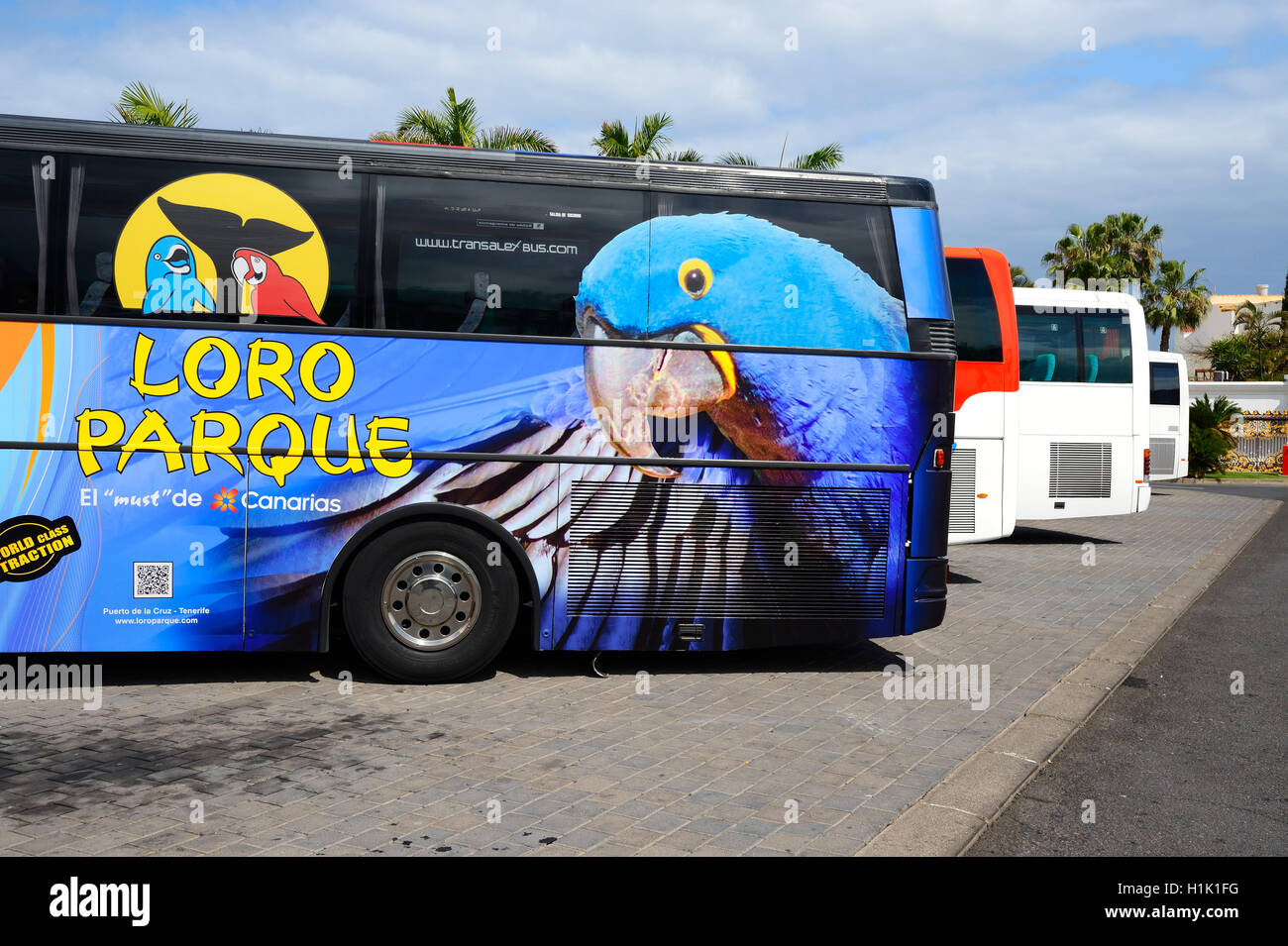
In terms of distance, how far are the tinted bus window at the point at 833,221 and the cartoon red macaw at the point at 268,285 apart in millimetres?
2332

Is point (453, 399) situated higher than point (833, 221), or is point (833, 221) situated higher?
point (833, 221)

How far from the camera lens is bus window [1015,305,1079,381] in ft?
49.3

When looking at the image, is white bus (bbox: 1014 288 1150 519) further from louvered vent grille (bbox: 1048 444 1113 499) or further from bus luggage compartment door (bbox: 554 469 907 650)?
bus luggage compartment door (bbox: 554 469 907 650)

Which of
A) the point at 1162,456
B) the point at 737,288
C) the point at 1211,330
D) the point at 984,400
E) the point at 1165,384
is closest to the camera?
the point at 737,288

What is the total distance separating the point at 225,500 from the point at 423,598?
135 centimetres

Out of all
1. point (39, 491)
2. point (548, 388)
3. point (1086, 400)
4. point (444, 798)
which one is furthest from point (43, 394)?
point (1086, 400)

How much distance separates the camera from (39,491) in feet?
21.1

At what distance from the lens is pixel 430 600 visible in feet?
23.0

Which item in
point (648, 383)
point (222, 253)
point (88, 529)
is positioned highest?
point (222, 253)

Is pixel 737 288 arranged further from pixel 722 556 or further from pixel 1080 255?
pixel 1080 255

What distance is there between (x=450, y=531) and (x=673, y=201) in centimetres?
259

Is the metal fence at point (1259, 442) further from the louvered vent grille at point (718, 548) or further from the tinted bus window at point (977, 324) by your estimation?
the louvered vent grille at point (718, 548)

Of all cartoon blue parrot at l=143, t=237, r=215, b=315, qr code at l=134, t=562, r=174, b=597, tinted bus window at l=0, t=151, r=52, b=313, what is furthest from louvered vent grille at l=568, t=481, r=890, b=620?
tinted bus window at l=0, t=151, r=52, b=313

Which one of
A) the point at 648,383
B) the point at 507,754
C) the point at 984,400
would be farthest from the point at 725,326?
the point at 984,400
